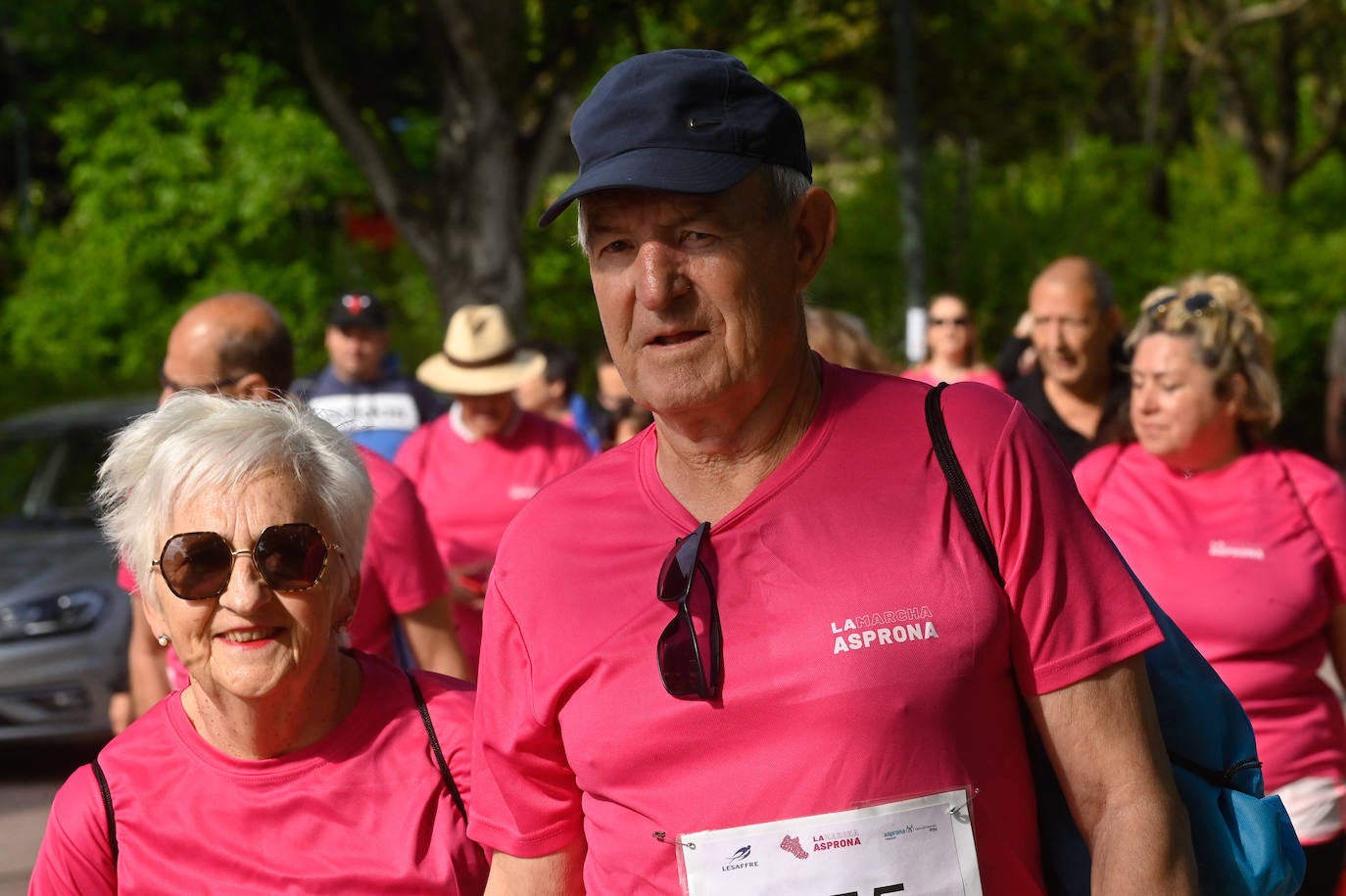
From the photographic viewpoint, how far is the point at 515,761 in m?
2.38

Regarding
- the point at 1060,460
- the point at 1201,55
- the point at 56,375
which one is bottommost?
the point at 56,375

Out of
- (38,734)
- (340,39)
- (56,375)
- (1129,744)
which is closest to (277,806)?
(1129,744)

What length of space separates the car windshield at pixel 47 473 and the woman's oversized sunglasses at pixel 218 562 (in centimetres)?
700

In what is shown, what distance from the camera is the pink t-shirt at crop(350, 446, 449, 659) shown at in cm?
402

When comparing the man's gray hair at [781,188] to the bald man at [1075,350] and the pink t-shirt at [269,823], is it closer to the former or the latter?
the pink t-shirt at [269,823]

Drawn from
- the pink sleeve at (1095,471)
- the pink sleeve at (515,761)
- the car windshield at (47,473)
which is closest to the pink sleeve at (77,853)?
the pink sleeve at (515,761)

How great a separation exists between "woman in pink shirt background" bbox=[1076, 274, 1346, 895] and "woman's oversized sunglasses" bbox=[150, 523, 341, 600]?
2.12 m

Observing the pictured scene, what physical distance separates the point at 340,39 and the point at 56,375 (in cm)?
576

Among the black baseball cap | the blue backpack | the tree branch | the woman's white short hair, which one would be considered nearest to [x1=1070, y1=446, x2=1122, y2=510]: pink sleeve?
the woman's white short hair

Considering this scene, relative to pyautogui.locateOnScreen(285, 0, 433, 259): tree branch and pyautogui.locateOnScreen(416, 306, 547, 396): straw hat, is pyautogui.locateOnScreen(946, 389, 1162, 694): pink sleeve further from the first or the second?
pyautogui.locateOnScreen(285, 0, 433, 259): tree branch

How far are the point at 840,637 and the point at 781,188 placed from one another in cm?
60

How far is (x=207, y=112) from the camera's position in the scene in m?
18.8

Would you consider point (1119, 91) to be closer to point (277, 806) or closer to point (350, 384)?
point (350, 384)

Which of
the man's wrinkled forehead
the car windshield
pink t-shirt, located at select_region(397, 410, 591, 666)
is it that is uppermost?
the man's wrinkled forehead
